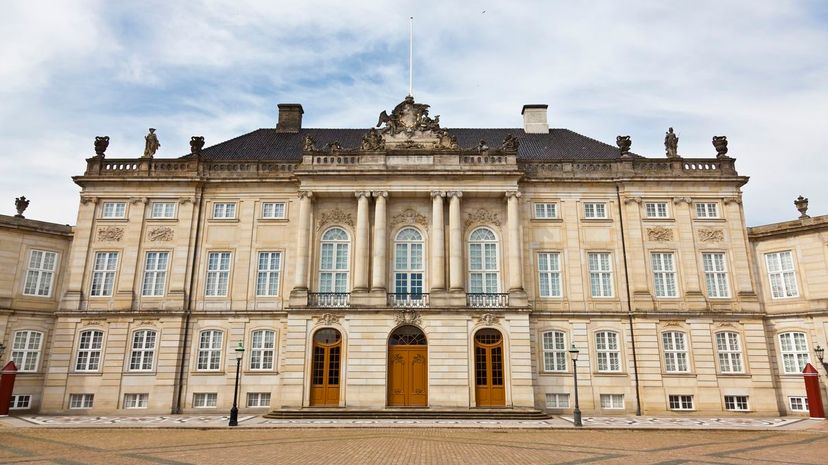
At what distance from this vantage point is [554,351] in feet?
91.2

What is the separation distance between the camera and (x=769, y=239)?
95.8 feet

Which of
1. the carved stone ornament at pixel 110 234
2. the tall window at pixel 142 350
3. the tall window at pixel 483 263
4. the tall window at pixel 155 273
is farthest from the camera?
the carved stone ornament at pixel 110 234

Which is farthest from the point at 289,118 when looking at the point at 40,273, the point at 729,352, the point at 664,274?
the point at 729,352

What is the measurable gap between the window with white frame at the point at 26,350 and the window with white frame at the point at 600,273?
2948 cm

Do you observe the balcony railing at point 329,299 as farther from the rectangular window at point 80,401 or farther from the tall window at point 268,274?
the rectangular window at point 80,401

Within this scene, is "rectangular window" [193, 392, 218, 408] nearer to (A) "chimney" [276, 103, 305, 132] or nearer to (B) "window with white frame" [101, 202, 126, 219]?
(B) "window with white frame" [101, 202, 126, 219]

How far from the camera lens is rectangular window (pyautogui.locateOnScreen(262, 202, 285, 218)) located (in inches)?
1188

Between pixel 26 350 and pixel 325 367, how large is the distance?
15.6 m

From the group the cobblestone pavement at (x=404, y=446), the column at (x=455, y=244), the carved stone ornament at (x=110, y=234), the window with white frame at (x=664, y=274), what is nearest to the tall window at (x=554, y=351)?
the column at (x=455, y=244)

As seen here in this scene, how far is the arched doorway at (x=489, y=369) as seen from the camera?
26.4m

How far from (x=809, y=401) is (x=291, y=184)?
2838 cm

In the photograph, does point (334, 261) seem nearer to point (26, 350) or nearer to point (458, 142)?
point (458, 142)

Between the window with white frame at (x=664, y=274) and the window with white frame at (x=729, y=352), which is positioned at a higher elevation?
the window with white frame at (x=664, y=274)

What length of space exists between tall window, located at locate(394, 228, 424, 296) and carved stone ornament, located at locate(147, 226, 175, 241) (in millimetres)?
12562
